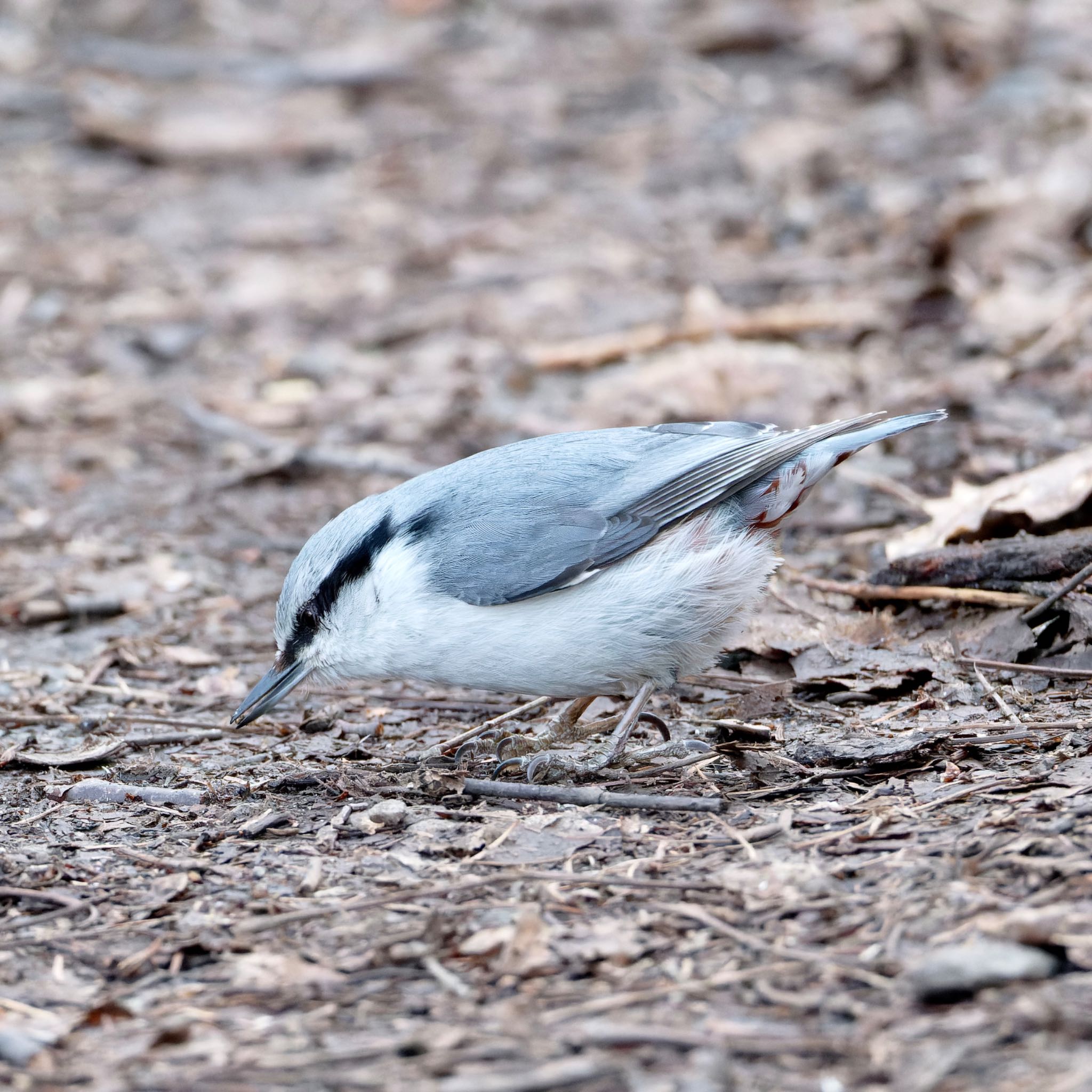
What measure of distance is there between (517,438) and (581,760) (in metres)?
2.72

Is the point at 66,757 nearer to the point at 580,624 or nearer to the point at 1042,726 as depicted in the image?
the point at 580,624

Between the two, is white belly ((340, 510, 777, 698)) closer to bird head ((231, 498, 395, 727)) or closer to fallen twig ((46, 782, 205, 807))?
bird head ((231, 498, 395, 727))

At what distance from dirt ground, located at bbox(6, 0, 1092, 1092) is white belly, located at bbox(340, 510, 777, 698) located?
303 mm

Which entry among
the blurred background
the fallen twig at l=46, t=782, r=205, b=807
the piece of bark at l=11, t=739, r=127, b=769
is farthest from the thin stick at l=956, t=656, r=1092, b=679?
the piece of bark at l=11, t=739, r=127, b=769

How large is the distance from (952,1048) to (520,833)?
1.30m

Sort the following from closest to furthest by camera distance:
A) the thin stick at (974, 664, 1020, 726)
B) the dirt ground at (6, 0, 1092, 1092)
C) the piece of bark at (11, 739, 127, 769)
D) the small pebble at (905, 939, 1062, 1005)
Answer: the small pebble at (905, 939, 1062, 1005)
the dirt ground at (6, 0, 1092, 1092)
the thin stick at (974, 664, 1020, 726)
the piece of bark at (11, 739, 127, 769)

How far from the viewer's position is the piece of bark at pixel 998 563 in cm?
396

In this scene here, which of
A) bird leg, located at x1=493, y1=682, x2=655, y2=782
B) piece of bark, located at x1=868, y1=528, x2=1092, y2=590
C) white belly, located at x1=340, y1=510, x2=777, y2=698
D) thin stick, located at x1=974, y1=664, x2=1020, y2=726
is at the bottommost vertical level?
bird leg, located at x1=493, y1=682, x2=655, y2=782

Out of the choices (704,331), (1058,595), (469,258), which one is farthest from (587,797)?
(469,258)

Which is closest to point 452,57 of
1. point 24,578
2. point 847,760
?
point 24,578

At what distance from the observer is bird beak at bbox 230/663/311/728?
3826mm

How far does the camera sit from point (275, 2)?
41.3 ft

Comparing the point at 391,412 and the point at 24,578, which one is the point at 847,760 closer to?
the point at 24,578

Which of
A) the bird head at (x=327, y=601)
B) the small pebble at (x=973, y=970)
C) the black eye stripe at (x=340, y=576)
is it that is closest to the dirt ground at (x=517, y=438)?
the small pebble at (x=973, y=970)
